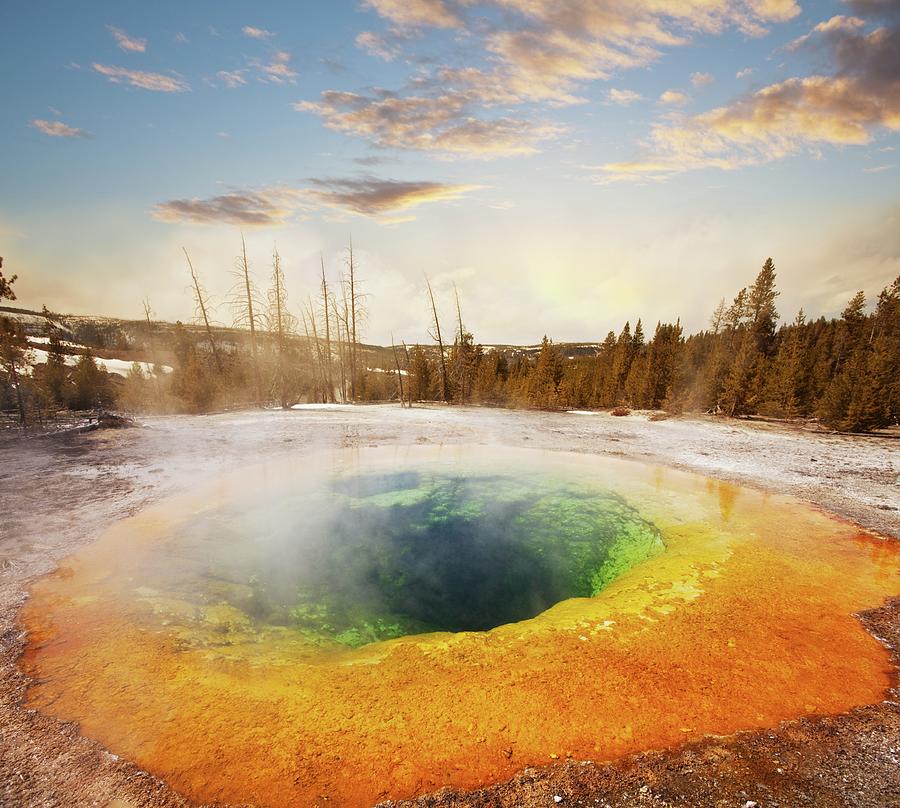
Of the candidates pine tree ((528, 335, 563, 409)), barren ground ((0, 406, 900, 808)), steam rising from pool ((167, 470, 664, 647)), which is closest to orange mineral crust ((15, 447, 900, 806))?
barren ground ((0, 406, 900, 808))

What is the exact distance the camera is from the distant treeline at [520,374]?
2059 cm

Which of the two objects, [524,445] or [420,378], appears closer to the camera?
[524,445]

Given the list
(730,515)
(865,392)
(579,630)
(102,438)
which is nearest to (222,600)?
(579,630)

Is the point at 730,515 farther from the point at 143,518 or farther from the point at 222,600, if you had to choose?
the point at 143,518

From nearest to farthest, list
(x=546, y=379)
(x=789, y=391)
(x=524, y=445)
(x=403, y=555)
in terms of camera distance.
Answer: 1. (x=403, y=555)
2. (x=524, y=445)
3. (x=789, y=391)
4. (x=546, y=379)

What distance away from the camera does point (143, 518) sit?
7.85 meters

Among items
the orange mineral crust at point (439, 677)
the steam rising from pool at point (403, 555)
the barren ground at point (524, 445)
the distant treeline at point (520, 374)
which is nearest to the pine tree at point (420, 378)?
the distant treeline at point (520, 374)

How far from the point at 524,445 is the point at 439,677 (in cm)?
1252

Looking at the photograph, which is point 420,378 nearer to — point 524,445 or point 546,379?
point 546,379

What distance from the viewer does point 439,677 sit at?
13.5ft

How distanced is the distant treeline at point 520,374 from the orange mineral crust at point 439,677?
1801cm

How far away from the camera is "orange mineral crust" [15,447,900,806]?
10.3ft

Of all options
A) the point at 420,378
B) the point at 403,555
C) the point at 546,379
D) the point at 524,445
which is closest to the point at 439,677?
the point at 403,555

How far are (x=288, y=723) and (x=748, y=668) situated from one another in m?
4.79
